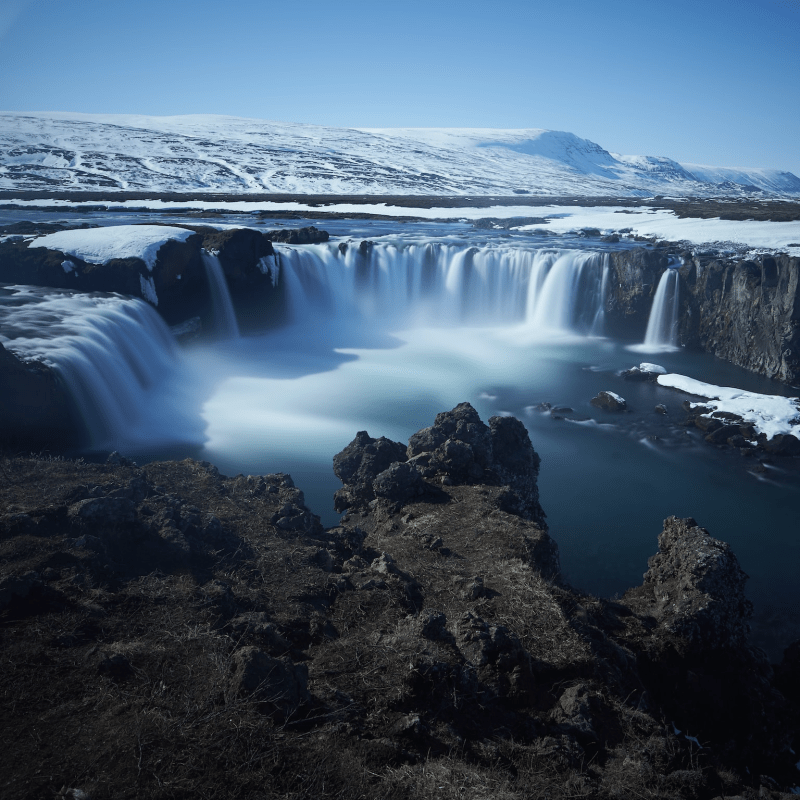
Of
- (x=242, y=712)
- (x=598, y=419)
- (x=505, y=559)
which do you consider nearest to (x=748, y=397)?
(x=598, y=419)

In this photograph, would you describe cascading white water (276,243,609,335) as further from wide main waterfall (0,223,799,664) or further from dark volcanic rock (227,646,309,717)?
dark volcanic rock (227,646,309,717)

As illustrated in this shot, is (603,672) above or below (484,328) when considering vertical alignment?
above

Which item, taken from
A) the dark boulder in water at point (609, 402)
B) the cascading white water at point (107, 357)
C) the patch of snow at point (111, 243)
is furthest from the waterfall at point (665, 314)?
the patch of snow at point (111, 243)

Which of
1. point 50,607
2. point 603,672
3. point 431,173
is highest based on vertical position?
point 431,173

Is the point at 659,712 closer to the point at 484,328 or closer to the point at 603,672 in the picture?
the point at 603,672

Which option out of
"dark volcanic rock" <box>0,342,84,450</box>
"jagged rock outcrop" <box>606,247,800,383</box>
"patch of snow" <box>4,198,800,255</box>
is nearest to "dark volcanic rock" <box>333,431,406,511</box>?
"dark volcanic rock" <box>0,342,84,450</box>

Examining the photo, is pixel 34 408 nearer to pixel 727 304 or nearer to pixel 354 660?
pixel 354 660

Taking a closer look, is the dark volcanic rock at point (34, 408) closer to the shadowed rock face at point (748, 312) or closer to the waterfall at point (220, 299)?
the waterfall at point (220, 299)

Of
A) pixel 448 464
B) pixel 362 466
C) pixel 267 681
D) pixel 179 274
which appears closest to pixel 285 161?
pixel 179 274
